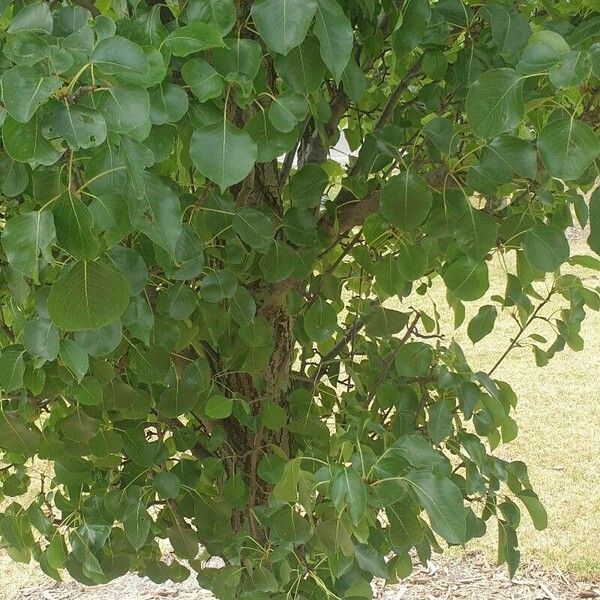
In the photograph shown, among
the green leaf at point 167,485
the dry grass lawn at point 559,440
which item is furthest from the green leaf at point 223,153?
the dry grass lawn at point 559,440

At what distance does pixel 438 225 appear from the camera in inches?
40.8

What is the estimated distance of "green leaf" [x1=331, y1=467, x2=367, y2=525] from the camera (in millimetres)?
885

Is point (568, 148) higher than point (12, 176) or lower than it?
higher

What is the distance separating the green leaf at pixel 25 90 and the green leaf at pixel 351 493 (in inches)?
19.5

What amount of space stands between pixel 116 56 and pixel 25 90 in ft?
0.19

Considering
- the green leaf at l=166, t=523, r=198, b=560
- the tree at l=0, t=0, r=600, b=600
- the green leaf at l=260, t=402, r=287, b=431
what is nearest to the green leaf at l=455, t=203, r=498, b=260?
the tree at l=0, t=0, r=600, b=600

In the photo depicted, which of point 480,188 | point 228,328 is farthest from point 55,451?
point 480,188

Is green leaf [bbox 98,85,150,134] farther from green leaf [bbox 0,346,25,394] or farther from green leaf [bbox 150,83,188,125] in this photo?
green leaf [bbox 0,346,25,394]

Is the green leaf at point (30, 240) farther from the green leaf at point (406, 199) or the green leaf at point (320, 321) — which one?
the green leaf at point (320, 321)

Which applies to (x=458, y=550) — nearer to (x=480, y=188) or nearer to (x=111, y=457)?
(x=111, y=457)

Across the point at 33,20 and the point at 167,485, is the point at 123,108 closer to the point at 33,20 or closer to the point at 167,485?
the point at 33,20

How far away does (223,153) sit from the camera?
0.72 m

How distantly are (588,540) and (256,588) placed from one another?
7.02 ft

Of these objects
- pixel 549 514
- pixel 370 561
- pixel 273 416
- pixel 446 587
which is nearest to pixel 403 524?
pixel 370 561
